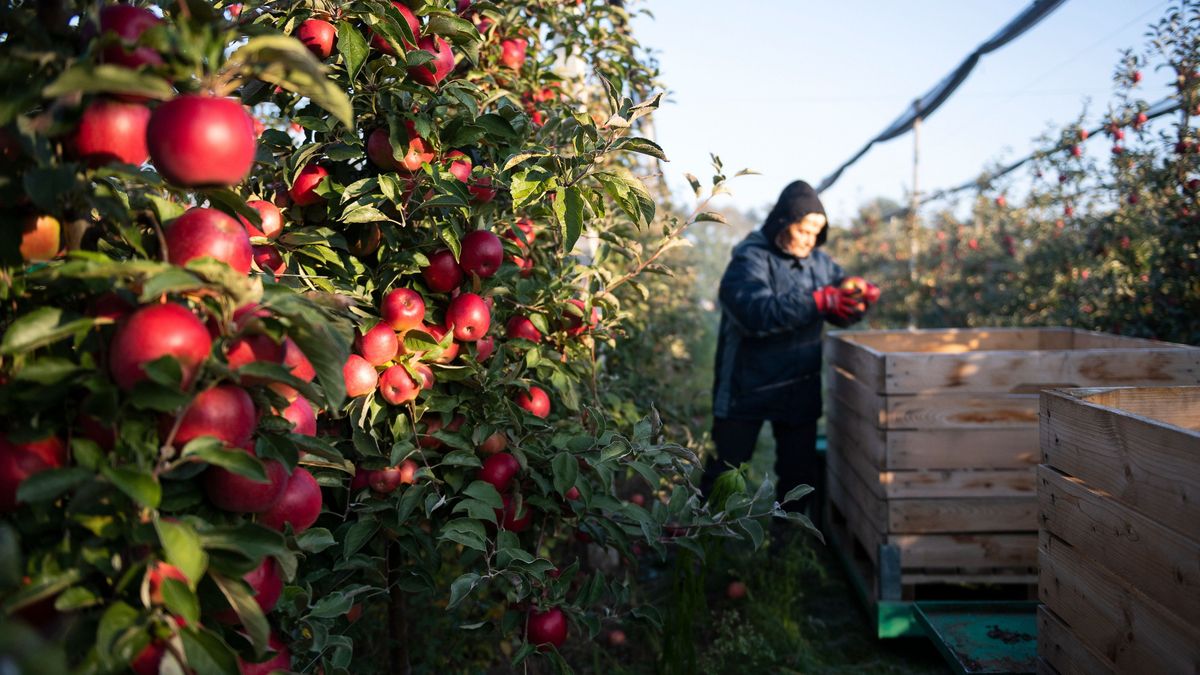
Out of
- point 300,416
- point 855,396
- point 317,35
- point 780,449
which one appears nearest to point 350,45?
point 317,35

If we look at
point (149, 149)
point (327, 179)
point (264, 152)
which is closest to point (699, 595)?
point (327, 179)

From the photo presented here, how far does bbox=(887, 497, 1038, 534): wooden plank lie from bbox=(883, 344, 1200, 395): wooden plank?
37cm

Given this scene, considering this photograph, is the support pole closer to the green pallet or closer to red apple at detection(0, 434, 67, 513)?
the green pallet

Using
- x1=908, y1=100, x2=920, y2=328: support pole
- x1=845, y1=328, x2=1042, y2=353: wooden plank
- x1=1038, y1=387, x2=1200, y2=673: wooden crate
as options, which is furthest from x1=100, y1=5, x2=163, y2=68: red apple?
x1=908, y1=100, x2=920, y2=328: support pole

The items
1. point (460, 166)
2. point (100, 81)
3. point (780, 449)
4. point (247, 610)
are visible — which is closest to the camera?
point (100, 81)

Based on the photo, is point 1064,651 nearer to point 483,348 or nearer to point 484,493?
point 484,493

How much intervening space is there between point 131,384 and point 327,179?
82 cm

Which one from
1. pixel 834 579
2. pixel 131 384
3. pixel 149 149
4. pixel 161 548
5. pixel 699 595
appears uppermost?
pixel 149 149

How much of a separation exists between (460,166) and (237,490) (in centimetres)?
87

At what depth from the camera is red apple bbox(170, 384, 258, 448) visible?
2.69 feet

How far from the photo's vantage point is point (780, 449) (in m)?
3.80

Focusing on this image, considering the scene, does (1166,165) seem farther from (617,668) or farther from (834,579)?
(617,668)

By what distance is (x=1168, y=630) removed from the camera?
141 cm

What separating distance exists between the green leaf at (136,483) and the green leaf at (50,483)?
0.07 ft
